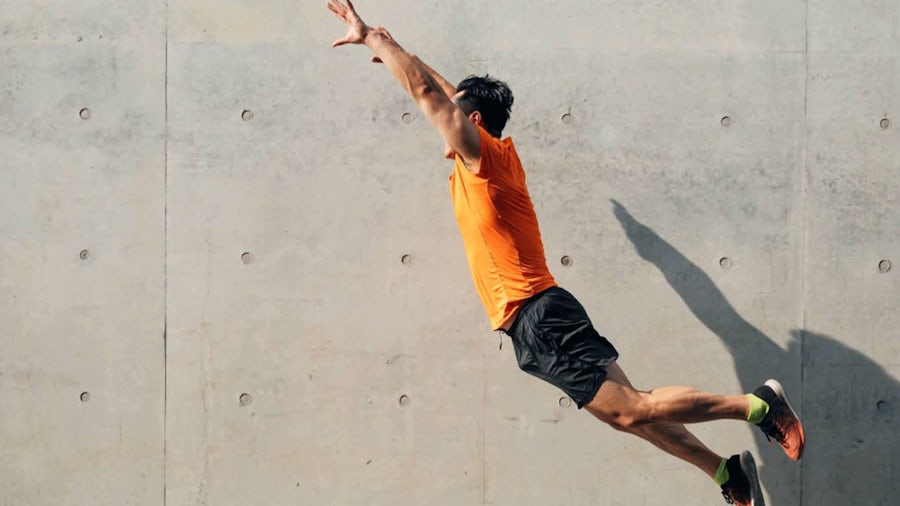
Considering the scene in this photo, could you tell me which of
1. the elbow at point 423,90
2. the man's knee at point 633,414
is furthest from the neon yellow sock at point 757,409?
the elbow at point 423,90

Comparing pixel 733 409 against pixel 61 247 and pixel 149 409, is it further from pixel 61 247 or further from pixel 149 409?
pixel 61 247

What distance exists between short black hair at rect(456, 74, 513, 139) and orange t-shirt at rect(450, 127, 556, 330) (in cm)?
11

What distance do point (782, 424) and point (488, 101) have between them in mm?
1807

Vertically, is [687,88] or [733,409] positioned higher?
[687,88]

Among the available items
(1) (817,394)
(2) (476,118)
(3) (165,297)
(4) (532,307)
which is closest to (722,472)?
(1) (817,394)

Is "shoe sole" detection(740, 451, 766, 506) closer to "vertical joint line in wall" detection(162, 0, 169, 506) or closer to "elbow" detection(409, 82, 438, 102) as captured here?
"elbow" detection(409, 82, 438, 102)

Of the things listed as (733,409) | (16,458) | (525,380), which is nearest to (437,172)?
(525,380)

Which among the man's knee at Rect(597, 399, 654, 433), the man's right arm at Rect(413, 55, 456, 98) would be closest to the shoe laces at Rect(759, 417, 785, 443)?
the man's knee at Rect(597, 399, 654, 433)

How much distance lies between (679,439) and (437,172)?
1.65 m

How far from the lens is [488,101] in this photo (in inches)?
155

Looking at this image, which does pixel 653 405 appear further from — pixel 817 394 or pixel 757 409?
pixel 817 394

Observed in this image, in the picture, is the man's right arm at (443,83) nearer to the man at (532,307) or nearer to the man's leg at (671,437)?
the man at (532,307)

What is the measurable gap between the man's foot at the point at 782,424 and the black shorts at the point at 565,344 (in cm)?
69

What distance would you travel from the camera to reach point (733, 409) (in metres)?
3.82
